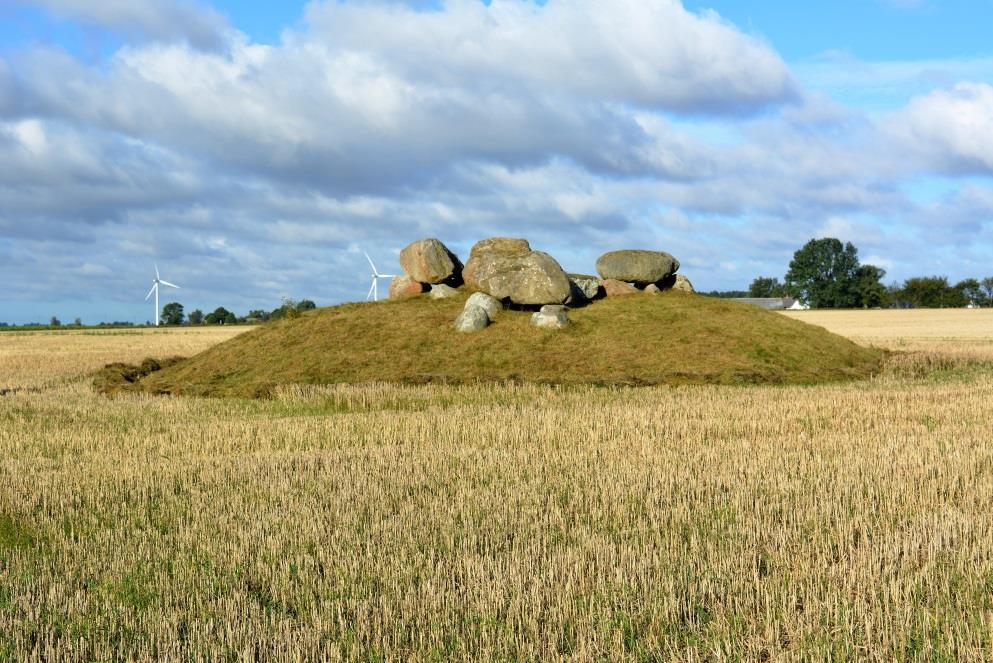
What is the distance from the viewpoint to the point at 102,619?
734 cm

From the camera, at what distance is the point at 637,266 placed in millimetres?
37500

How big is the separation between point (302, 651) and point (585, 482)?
650 centimetres

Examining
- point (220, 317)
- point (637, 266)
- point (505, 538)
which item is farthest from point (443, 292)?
point (220, 317)

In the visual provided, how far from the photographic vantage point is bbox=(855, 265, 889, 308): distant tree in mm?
143375

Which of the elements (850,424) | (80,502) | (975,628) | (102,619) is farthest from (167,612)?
(850,424)

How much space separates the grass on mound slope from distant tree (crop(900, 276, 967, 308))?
116 m

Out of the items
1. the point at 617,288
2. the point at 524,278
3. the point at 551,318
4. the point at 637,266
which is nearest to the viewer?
the point at 551,318

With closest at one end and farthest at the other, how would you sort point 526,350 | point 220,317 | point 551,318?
point 526,350, point 551,318, point 220,317

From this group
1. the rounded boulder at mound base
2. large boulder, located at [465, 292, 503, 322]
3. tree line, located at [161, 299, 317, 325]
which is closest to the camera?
large boulder, located at [465, 292, 503, 322]

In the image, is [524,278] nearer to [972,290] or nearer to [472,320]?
[472,320]

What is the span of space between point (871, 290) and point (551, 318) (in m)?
126

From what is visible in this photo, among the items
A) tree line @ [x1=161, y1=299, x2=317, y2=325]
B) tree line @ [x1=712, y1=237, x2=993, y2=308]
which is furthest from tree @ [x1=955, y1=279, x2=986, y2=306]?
tree line @ [x1=161, y1=299, x2=317, y2=325]

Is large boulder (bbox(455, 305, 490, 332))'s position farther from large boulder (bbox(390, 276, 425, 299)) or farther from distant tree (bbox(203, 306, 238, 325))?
distant tree (bbox(203, 306, 238, 325))

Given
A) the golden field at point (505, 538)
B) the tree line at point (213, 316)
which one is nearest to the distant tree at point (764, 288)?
the tree line at point (213, 316)
